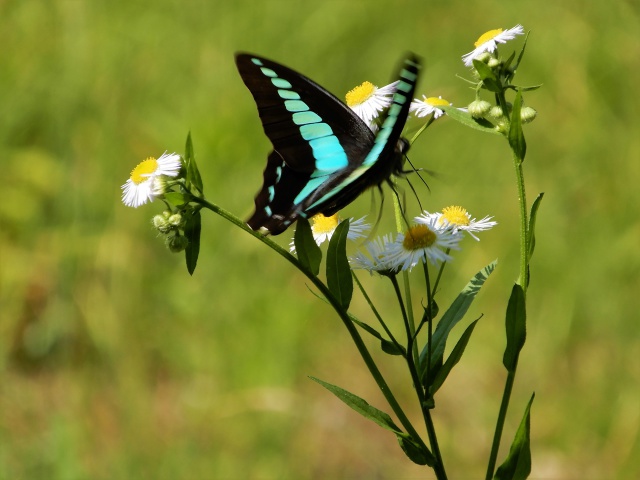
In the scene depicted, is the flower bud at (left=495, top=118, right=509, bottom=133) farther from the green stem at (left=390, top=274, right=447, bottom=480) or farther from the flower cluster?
the green stem at (left=390, top=274, right=447, bottom=480)

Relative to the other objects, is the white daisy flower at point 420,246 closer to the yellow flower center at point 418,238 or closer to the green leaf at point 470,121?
the yellow flower center at point 418,238

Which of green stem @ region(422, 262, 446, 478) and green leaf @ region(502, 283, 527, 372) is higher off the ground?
green leaf @ region(502, 283, 527, 372)

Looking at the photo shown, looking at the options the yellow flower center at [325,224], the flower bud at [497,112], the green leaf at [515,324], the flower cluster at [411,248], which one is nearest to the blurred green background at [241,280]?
the yellow flower center at [325,224]

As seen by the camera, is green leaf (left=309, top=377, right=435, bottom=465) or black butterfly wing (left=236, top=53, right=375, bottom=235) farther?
black butterfly wing (left=236, top=53, right=375, bottom=235)

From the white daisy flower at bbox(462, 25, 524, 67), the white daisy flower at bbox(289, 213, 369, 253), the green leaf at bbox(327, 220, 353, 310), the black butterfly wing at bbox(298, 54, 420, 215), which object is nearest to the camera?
the black butterfly wing at bbox(298, 54, 420, 215)

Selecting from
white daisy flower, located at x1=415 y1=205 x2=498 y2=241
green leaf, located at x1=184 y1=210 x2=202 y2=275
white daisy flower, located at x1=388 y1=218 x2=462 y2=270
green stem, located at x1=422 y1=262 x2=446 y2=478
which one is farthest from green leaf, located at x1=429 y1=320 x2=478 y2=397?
green leaf, located at x1=184 y1=210 x2=202 y2=275

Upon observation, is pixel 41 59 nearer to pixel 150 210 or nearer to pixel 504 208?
pixel 150 210

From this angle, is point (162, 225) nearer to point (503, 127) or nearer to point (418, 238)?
point (418, 238)
